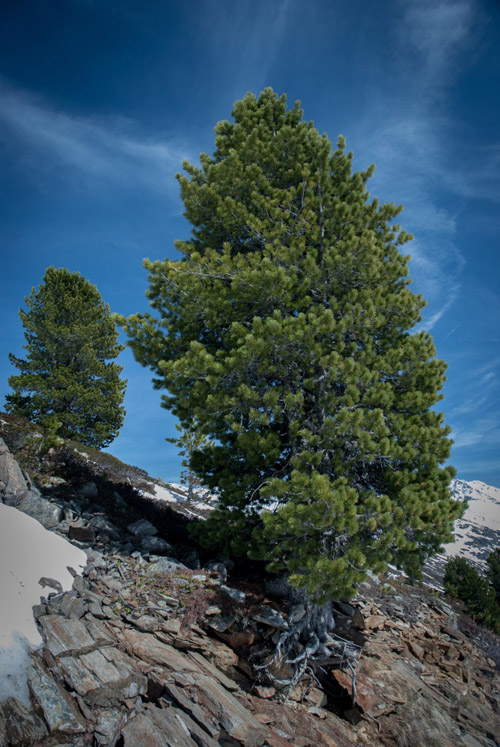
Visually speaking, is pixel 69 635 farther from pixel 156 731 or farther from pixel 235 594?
pixel 235 594

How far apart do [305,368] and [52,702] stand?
19.9 ft

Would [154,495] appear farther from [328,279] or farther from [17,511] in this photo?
[328,279]

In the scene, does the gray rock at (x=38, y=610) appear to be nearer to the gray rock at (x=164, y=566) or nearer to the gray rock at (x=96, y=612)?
the gray rock at (x=96, y=612)

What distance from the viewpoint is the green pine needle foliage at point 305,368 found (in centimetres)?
602

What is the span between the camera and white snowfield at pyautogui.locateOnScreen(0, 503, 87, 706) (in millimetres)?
4160

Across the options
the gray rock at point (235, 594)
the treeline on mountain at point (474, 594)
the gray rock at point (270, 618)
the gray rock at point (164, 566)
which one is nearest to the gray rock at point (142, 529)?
the gray rock at point (164, 566)

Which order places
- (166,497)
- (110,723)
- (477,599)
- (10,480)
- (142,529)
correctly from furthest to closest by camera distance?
(166,497) < (477,599) < (142,529) < (10,480) < (110,723)

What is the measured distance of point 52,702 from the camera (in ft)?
13.0

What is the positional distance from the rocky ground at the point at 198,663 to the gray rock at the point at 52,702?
0.01m

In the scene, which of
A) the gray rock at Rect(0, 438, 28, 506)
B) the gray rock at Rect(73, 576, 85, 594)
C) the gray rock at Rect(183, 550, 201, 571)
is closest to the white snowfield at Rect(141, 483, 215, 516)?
the gray rock at Rect(183, 550, 201, 571)

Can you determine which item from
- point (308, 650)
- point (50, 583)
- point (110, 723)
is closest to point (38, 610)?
point (50, 583)

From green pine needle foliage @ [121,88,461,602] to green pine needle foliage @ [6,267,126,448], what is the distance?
12269mm

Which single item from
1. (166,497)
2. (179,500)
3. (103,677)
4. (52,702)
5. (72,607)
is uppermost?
(179,500)

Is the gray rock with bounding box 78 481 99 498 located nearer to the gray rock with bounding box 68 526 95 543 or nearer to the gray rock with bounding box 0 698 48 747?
the gray rock with bounding box 68 526 95 543
